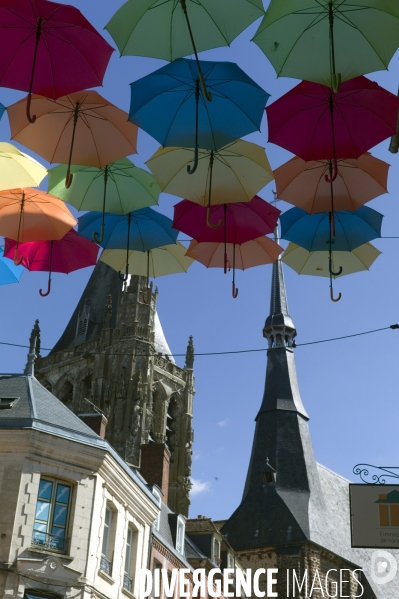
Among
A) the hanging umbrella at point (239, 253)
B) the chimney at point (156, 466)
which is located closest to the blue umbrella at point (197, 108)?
the hanging umbrella at point (239, 253)

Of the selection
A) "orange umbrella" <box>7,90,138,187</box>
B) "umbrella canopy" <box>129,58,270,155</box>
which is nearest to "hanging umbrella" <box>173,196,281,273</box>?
"orange umbrella" <box>7,90,138,187</box>

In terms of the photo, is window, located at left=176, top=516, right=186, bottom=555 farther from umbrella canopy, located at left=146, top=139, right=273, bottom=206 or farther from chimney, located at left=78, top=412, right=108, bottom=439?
umbrella canopy, located at left=146, top=139, right=273, bottom=206

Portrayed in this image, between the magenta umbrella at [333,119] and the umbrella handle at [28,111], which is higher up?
the magenta umbrella at [333,119]

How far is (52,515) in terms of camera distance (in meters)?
17.9

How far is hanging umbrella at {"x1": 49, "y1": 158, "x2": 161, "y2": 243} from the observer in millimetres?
12484

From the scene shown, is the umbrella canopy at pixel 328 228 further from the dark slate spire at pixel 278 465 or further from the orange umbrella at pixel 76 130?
the dark slate spire at pixel 278 465

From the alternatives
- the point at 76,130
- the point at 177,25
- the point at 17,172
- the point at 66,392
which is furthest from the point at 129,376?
the point at 177,25

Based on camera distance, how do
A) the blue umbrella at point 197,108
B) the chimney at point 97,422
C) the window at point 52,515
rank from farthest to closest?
1. the chimney at point 97,422
2. the window at point 52,515
3. the blue umbrella at point 197,108

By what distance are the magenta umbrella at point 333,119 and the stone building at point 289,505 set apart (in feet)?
144

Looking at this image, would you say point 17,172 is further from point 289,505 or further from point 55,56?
point 289,505

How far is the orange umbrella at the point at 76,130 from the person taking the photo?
36.4ft

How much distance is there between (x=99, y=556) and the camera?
18.6 metres

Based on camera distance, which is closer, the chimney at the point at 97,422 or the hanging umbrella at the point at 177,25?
the hanging umbrella at the point at 177,25

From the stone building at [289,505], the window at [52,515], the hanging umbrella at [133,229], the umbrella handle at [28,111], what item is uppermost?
the stone building at [289,505]
